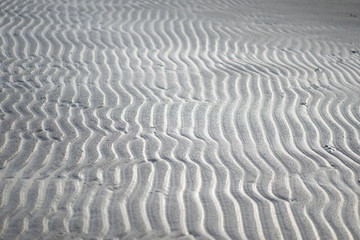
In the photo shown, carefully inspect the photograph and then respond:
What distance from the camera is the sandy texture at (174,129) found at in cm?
421

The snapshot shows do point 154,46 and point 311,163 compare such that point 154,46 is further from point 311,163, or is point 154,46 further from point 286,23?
point 311,163

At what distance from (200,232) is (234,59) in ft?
15.3

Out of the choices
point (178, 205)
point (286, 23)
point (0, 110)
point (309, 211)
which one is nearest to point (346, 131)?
point (309, 211)

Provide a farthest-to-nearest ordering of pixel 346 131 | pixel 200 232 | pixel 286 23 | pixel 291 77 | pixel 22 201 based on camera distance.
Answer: pixel 286 23, pixel 291 77, pixel 346 131, pixel 22 201, pixel 200 232

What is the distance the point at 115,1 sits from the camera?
1119cm

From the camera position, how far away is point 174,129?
5.73 metres

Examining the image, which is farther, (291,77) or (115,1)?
(115,1)

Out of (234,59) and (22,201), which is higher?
(234,59)

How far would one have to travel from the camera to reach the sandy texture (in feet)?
13.8

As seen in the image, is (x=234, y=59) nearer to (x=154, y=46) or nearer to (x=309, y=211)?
(x=154, y=46)

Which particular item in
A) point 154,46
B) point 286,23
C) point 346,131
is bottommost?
point 346,131

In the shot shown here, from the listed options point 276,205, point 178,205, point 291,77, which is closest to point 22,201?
point 178,205

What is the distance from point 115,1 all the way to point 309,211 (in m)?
8.33

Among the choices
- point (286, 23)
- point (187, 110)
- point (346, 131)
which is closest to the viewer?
point (346, 131)
